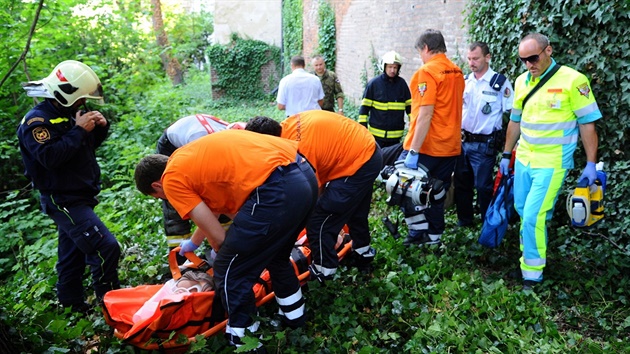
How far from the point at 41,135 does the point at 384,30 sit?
324 inches

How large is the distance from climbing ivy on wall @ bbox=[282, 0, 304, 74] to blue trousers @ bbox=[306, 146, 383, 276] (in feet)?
52.4

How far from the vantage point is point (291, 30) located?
21.0 metres

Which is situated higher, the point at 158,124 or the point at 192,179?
the point at 192,179

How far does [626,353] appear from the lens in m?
3.28

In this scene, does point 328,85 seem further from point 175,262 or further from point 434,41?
point 175,262

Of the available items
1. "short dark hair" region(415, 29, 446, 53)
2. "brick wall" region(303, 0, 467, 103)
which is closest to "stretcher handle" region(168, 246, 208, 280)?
"short dark hair" region(415, 29, 446, 53)

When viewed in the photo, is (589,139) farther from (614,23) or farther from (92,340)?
(92,340)

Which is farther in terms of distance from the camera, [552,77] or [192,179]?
[552,77]

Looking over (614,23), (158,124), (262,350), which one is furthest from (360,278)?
(158,124)

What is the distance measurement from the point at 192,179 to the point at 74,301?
1925 mm

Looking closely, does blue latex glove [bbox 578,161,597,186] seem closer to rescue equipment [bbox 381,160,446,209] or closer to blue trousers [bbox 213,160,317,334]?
rescue equipment [bbox 381,160,446,209]

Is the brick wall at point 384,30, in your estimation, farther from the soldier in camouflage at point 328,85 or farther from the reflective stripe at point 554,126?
the reflective stripe at point 554,126

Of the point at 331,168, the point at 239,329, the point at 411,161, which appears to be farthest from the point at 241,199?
the point at 411,161

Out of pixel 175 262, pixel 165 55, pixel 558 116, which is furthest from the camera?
pixel 165 55
